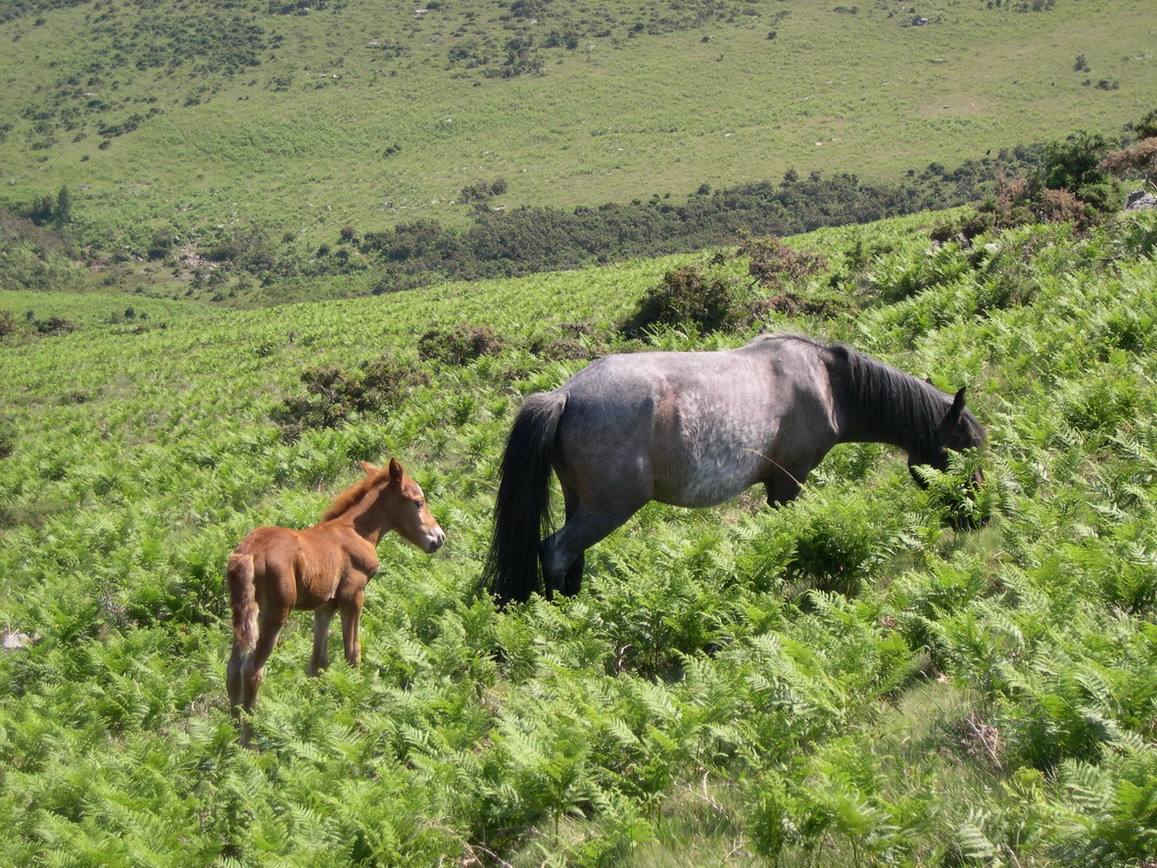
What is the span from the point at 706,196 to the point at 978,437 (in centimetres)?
7325

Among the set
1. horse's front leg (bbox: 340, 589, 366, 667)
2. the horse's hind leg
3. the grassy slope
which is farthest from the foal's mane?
the grassy slope

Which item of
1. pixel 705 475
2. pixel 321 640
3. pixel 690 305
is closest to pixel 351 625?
pixel 321 640

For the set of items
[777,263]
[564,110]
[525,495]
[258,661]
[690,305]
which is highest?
[525,495]

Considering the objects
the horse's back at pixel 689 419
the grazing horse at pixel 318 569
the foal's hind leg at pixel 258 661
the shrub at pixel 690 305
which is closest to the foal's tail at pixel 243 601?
the grazing horse at pixel 318 569

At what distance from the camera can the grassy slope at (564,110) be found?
84500 millimetres

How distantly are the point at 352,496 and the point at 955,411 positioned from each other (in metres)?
5.70

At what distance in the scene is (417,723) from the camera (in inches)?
234

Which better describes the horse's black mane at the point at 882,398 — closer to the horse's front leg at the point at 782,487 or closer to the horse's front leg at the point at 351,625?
the horse's front leg at the point at 782,487

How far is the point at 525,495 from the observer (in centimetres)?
797

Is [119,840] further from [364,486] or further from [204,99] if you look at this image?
[204,99]

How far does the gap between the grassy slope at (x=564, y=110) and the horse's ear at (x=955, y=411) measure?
240ft

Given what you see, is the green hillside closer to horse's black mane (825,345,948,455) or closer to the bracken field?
the bracken field

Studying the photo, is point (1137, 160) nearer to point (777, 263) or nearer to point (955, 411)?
point (777, 263)

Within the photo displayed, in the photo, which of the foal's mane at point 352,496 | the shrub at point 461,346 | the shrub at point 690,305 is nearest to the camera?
the foal's mane at point 352,496
